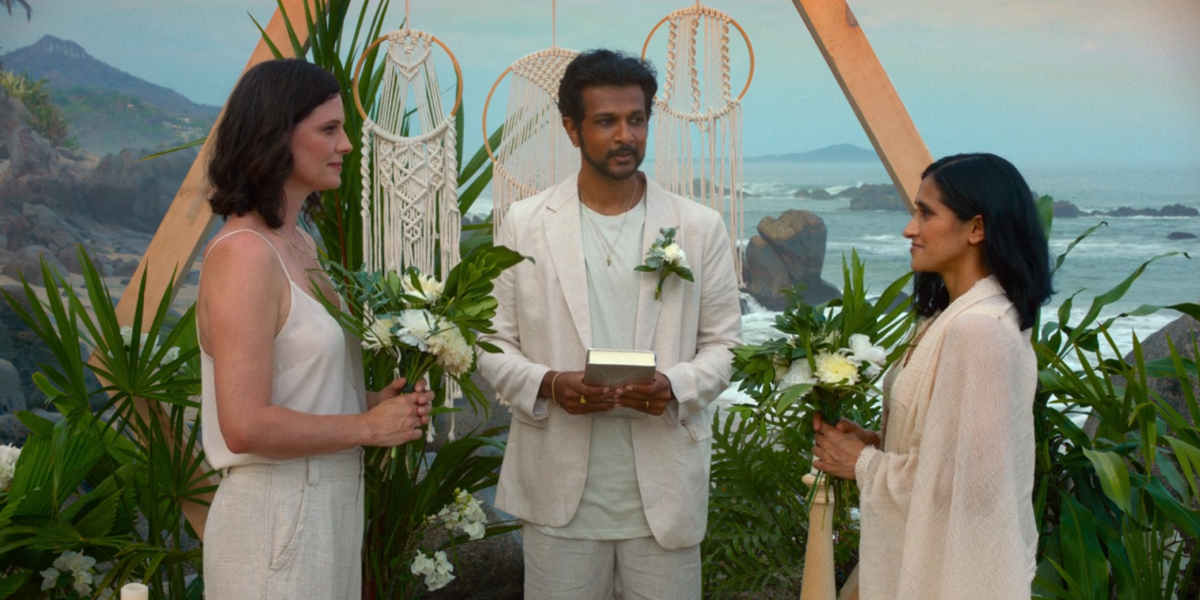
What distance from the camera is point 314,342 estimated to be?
2.13m

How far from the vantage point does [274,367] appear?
210cm

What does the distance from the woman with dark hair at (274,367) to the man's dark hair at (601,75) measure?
2.63ft

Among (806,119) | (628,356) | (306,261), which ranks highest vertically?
(806,119)

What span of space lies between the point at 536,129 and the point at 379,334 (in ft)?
4.23

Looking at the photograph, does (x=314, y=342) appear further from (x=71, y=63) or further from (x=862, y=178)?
(x=862, y=178)

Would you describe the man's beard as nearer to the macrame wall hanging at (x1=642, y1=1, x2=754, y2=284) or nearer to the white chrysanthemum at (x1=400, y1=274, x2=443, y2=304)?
the macrame wall hanging at (x1=642, y1=1, x2=754, y2=284)

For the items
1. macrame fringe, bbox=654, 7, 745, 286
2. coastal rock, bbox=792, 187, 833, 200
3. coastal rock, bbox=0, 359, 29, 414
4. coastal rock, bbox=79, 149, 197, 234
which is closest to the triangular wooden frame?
macrame fringe, bbox=654, 7, 745, 286

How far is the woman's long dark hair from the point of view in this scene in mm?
2195

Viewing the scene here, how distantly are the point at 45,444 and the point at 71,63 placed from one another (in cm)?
442

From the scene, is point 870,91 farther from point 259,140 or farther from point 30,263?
point 30,263

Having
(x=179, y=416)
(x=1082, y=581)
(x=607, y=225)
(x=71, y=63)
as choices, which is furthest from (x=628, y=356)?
(x=71, y=63)

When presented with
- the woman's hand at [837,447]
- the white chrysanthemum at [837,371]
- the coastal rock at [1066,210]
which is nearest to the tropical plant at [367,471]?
the woman's hand at [837,447]

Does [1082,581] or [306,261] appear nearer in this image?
[306,261]

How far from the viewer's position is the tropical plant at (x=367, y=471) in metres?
3.42
